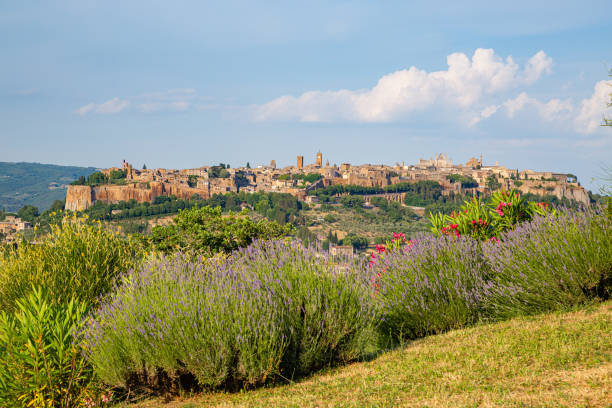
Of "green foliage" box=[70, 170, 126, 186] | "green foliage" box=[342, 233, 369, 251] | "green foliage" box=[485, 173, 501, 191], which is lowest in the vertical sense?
"green foliage" box=[342, 233, 369, 251]

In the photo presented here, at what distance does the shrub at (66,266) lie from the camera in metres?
9.36

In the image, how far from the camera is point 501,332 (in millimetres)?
→ 7090

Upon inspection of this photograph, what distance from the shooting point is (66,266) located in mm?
→ 9609

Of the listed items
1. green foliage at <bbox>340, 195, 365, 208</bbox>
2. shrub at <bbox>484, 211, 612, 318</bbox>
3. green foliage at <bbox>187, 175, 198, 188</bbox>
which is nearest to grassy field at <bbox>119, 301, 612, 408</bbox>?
shrub at <bbox>484, 211, 612, 318</bbox>

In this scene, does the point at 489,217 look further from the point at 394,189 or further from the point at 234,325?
the point at 394,189

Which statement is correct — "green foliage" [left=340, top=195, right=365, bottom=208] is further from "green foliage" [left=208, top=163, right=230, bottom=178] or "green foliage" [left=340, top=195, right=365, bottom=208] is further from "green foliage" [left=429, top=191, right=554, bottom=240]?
"green foliage" [left=429, top=191, right=554, bottom=240]

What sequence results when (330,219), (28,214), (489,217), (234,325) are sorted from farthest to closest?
(330,219) < (28,214) < (489,217) < (234,325)

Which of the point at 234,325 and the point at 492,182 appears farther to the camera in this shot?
the point at 492,182

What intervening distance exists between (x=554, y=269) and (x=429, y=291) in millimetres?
Answer: 2024

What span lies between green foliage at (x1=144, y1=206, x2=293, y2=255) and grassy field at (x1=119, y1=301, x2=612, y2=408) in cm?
1295

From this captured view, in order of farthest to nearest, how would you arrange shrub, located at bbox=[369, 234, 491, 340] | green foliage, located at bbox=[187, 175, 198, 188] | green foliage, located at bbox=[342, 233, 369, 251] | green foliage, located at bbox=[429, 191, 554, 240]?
green foliage, located at bbox=[187, 175, 198, 188], green foliage, located at bbox=[342, 233, 369, 251], green foliage, located at bbox=[429, 191, 554, 240], shrub, located at bbox=[369, 234, 491, 340]

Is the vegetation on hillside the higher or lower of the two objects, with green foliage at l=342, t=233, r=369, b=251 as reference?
higher

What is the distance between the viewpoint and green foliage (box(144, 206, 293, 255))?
1941 centimetres

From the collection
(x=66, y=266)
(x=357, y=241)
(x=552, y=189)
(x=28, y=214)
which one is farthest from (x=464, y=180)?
(x=66, y=266)
